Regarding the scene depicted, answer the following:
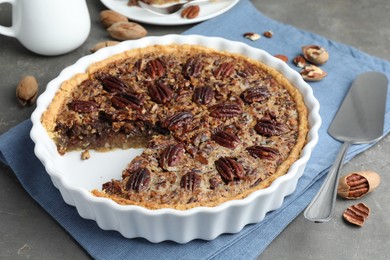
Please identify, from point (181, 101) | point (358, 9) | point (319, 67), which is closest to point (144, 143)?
point (181, 101)

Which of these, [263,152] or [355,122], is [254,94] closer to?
[263,152]

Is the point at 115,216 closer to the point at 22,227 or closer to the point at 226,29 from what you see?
the point at 22,227

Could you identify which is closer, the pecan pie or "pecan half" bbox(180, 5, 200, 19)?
the pecan pie

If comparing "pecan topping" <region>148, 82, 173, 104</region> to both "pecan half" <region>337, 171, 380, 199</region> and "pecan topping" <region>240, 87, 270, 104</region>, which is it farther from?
"pecan half" <region>337, 171, 380, 199</region>

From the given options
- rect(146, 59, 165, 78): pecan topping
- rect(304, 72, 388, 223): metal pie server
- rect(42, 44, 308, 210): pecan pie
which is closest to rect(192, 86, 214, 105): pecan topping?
rect(42, 44, 308, 210): pecan pie

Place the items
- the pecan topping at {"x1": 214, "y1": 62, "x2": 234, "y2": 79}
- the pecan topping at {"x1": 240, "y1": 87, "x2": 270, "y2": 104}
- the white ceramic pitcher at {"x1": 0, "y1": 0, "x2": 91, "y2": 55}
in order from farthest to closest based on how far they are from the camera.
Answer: the white ceramic pitcher at {"x1": 0, "y1": 0, "x2": 91, "y2": 55}, the pecan topping at {"x1": 214, "y1": 62, "x2": 234, "y2": 79}, the pecan topping at {"x1": 240, "y1": 87, "x2": 270, "y2": 104}

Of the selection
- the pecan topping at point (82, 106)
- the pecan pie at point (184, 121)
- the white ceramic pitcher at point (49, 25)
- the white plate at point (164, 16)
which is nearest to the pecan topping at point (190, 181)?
the pecan pie at point (184, 121)
